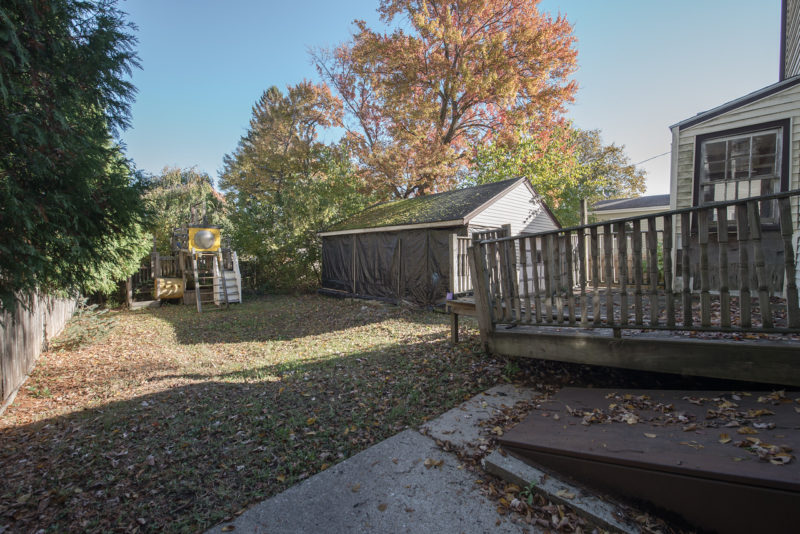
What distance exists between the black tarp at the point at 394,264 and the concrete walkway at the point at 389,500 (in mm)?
7377

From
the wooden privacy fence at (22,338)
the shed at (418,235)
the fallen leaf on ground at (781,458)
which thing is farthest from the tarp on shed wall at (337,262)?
the fallen leaf on ground at (781,458)

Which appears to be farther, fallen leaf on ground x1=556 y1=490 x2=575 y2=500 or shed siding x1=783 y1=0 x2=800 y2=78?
shed siding x1=783 y1=0 x2=800 y2=78

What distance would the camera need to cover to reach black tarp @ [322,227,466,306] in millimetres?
10109

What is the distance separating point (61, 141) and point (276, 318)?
759 centimetres

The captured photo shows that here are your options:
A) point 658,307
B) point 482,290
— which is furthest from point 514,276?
point 658,307

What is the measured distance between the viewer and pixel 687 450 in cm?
197

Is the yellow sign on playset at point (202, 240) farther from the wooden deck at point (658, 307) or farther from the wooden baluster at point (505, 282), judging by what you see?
the wooden baluster at point (505, 282)

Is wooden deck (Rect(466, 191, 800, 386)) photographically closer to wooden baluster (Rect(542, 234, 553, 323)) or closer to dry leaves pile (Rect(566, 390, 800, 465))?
wooden baluster (Rect(542, 234, 553, 323))

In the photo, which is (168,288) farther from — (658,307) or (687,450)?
(687,450)

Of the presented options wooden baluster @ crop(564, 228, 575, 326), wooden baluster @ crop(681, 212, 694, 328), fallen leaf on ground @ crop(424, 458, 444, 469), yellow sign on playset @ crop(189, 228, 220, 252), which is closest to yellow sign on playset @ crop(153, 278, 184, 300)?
yellow sign on playset @ crop(189, 228, 220, 252)

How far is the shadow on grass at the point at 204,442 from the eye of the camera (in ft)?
7.49

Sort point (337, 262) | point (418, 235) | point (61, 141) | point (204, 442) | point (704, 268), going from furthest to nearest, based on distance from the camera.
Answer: point (337, 262) < point (418, 235) < point (204, 442) < point (704, 268) < point (61, 141)

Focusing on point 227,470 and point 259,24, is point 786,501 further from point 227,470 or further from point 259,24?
point 259,24

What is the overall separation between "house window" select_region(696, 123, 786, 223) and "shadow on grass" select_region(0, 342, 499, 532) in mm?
5601
